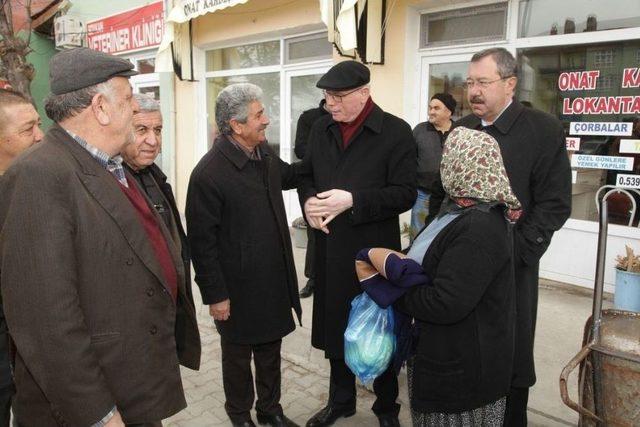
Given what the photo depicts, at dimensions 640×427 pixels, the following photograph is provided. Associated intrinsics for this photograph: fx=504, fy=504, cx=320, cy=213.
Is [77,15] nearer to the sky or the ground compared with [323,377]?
nearer to the sky

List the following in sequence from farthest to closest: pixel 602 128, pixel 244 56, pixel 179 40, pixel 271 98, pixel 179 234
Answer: pixel 179 40
pixel 244 56
pixel 271 98
pixel 602 128
pixel 179 234

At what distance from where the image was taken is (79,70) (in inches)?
64.0

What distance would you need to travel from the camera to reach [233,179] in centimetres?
275

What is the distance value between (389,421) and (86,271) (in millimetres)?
2091

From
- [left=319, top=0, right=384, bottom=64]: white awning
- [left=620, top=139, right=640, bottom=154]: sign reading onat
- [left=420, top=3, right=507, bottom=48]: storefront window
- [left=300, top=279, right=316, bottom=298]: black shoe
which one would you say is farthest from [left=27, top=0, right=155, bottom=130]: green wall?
[left=620, top=139, right=640, bottom=154]: sign reading onat

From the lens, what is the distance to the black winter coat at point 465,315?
1.87 meters

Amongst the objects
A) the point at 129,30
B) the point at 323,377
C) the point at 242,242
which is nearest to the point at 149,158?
the point at 242,242

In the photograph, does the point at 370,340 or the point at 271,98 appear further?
the point at 271,98

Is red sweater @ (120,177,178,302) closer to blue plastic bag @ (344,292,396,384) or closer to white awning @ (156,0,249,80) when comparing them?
blue plastic bag @ (344,292,396,384)

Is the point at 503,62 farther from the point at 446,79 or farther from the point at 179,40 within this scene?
the point at 179,40

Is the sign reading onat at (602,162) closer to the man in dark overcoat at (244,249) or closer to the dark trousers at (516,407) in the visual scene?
the dark trousers at (516,407)

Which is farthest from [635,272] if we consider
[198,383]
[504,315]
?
[198,383]

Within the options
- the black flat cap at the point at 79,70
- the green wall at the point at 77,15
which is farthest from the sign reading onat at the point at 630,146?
the green wall at the point at 77,15

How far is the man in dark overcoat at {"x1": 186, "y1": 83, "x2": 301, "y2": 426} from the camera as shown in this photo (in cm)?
271
